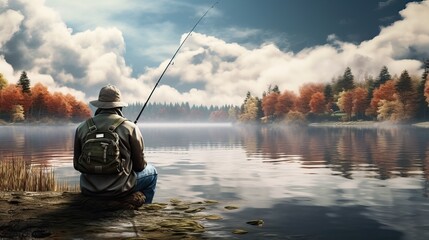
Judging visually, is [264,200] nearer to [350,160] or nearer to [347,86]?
[350,160]

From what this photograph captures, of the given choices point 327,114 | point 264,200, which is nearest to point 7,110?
point 327,114

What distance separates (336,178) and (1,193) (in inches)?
488

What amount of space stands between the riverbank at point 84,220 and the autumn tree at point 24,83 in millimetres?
151858

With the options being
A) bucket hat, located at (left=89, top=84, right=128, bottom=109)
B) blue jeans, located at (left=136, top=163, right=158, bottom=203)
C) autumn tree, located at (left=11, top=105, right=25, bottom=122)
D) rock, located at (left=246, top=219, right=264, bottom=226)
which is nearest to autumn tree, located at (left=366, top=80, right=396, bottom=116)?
autumn tree, located at (left=11, top=105, right=25, bottom=122)

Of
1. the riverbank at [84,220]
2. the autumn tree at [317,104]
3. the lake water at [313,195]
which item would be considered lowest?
the lake water at [313,195]

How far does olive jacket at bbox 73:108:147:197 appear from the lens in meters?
9.95

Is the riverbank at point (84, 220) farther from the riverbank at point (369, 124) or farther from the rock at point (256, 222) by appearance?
the riverbank at point (369, 124)

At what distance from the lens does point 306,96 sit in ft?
583

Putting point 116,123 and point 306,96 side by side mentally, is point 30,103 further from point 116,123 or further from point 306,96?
point 116,123

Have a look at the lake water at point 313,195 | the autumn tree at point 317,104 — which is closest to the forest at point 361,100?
the autumn tree at point 317,104

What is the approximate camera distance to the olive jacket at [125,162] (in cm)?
995

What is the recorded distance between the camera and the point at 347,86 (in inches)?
6703

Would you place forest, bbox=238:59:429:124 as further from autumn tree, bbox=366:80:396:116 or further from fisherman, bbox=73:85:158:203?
fisherman, bbox=73:85:158:203

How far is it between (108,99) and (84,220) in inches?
89.9
